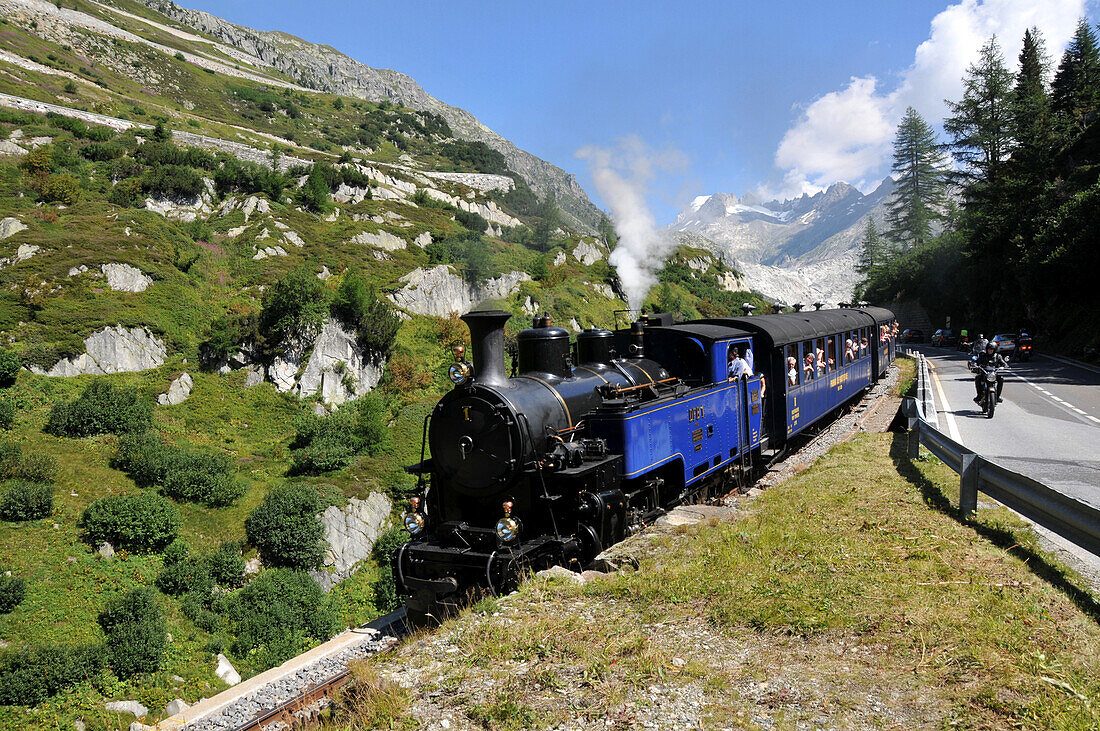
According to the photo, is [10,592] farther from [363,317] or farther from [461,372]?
[363,317]

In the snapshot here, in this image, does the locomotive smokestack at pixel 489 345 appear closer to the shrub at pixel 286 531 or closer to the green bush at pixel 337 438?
the shrub at pixel 286 531

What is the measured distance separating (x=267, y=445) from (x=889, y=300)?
2548 inches

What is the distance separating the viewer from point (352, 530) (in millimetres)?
21688

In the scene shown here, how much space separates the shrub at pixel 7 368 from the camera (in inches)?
859

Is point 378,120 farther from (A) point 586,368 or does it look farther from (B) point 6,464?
(A) point 586,368

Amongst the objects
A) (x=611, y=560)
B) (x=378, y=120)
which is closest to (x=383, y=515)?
(x=611, y=560)

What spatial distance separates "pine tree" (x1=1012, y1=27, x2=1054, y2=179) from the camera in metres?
38.5

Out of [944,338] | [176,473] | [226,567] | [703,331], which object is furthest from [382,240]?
[944,338]

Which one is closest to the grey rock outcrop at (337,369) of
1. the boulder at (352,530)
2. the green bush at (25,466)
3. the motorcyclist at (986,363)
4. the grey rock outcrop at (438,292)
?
the grey rock outcrop at (438,292)

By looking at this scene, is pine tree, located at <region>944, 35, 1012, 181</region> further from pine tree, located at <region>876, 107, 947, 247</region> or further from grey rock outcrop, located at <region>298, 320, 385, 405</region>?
grey rock outcrop, located at <region>298, 320, 385, 405</region>

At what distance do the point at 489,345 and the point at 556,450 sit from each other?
1801mm

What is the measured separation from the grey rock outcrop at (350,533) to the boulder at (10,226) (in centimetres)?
2259

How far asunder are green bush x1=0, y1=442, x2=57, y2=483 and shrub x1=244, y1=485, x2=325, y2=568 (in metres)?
5.67

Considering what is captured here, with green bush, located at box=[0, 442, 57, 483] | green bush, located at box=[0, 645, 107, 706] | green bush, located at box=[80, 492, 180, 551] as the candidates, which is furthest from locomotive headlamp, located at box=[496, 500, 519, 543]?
green bush, located at box=[0, 442, 57, 483]
